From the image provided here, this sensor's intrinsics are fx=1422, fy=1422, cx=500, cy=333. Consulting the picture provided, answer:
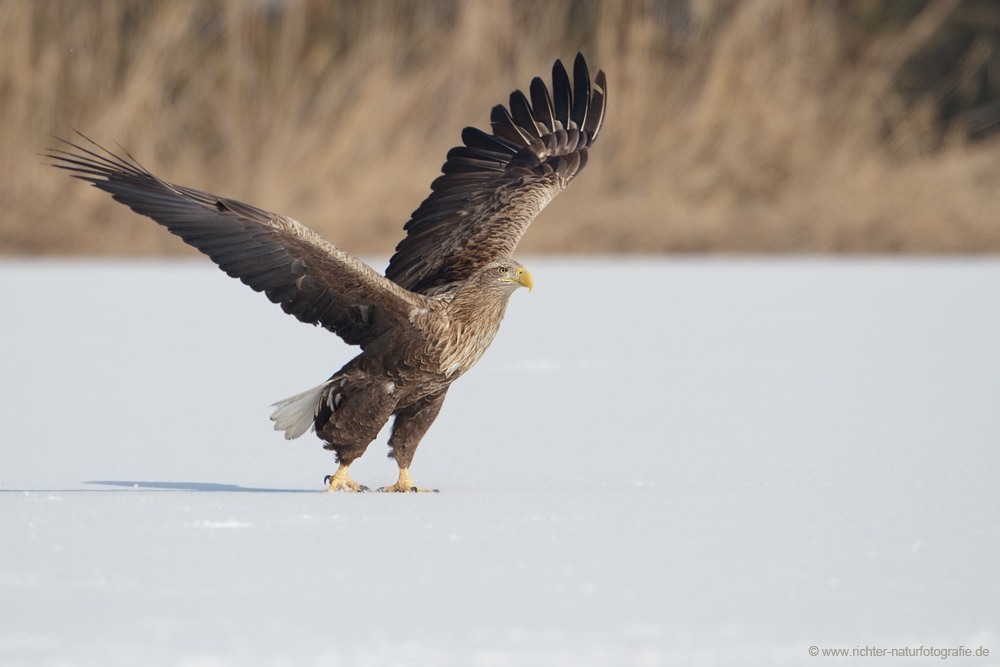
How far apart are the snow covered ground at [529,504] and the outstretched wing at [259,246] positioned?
0.55 metres

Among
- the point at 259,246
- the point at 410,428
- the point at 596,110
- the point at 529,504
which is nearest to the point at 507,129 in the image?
the point at 596,110

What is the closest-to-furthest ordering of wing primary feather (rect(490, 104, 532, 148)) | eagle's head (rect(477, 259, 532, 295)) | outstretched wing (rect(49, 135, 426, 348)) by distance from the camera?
outstretched wing (rect(49, 135, 426, 348)), eagle's head (rect(477, 259, 532, 295)), wing primary feather (rect(490, 104, 532, 148))

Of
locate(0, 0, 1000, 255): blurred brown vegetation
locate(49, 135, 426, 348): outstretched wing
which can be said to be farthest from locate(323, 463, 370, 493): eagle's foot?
locate(0, 0, 1000, 255): blurred brown vegetation

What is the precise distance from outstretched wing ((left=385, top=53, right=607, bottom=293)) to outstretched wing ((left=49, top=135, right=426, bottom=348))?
1.46 ft

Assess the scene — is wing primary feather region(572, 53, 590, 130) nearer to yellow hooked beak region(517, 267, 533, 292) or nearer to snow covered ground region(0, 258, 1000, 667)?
snow covered ground region(0, 258, 1000, 667)

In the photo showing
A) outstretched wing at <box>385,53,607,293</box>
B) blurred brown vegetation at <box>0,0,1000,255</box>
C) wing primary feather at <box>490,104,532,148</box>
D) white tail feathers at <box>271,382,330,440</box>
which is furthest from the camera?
blurred brown vegetation at <box>0,0,1000,255</box>

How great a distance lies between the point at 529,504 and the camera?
3457mm

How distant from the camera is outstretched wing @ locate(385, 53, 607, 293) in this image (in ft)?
14.4

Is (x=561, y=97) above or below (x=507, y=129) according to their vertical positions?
above

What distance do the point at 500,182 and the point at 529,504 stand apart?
161 cm

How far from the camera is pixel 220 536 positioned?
3.08 m

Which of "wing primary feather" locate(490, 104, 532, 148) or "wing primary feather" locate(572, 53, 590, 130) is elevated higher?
"wing primary feather" locate(572, 53, 590, 130)

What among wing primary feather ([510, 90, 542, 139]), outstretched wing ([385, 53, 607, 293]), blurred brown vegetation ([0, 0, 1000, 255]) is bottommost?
outstretched wing ([385, 53, 607, 293])

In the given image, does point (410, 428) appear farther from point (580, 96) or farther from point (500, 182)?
point (580, 96)
